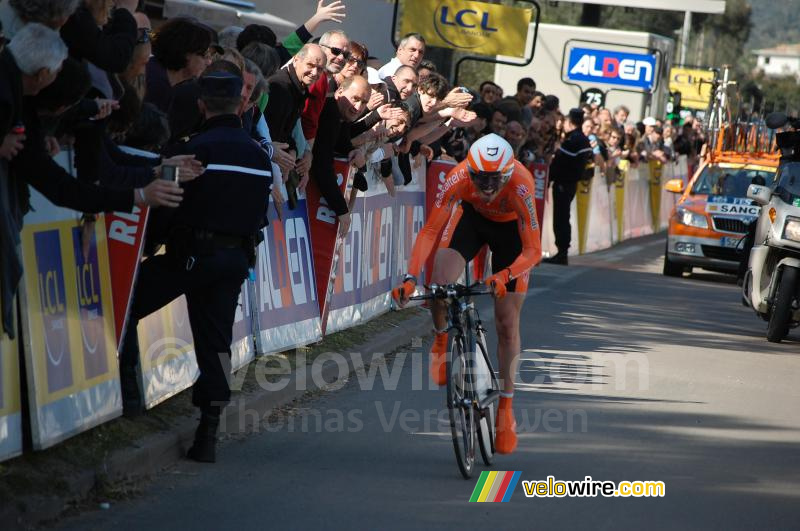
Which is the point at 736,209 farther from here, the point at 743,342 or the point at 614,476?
the point at 614,476

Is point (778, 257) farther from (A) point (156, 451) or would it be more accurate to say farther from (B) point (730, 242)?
(A) point (156, 451)

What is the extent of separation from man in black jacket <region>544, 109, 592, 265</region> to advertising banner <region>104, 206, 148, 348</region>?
14.2 m

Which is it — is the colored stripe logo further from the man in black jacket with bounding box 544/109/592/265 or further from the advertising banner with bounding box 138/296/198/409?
the man in black jacket with bounding box 544/109/592/265

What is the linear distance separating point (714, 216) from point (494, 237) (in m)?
13.4

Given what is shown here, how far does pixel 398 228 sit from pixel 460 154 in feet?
9.02

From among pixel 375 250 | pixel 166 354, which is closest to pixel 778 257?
pixel 375 250

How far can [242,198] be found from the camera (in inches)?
289

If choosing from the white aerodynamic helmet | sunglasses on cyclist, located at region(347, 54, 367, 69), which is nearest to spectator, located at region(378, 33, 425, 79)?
sunglasses on cyclist, located at region(347, 54, 367, 69)

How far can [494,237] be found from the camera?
8.78m

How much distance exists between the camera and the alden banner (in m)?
20.8

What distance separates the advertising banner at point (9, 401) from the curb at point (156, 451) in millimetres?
309

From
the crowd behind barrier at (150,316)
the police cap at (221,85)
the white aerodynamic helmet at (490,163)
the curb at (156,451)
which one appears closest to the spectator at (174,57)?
the police cap at (221,85)

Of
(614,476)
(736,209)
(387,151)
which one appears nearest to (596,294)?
(736,209)

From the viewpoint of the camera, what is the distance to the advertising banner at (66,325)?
6492mm
